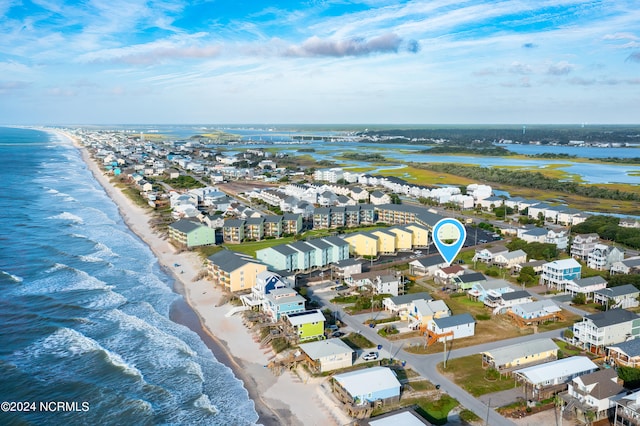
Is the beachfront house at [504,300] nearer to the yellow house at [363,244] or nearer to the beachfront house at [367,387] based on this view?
the beachfront house at [367,387]

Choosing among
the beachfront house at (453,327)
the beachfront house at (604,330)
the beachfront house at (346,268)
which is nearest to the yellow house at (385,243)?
the beachfront house at (346,268)

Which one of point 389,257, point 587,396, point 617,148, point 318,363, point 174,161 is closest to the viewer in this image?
point 587,396

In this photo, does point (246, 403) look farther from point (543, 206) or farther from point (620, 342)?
point (543, 206)

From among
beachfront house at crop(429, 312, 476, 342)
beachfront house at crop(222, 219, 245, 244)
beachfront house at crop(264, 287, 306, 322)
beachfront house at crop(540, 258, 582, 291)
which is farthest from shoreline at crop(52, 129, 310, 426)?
beachfront house at crop(540, 258, 582, 291)

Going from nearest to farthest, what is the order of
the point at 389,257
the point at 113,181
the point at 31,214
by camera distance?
the point at 389,257 < the point at 31,214 < the point at 113,181

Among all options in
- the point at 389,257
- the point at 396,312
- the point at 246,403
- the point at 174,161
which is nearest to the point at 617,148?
the point at 174,161

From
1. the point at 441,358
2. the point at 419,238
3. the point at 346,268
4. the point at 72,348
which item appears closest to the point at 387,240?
the point at 419,238
